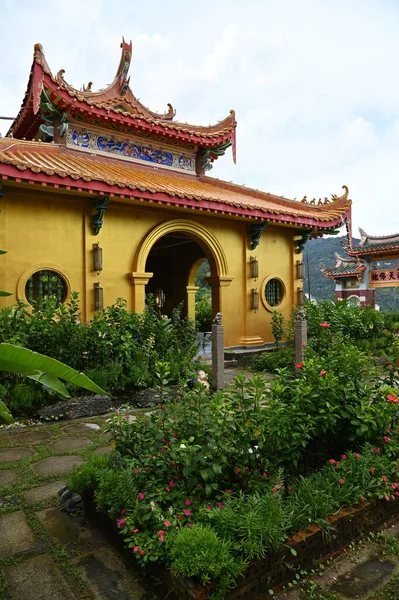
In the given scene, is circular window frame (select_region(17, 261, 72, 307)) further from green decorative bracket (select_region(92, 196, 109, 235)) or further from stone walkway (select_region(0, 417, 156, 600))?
stone walkway (select_region(0, 417, 156, 600))

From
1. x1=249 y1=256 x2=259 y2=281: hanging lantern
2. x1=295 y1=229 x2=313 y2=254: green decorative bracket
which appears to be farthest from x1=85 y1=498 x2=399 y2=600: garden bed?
x1=295 y1=229 x2=313 y2=254: green decorative bracket

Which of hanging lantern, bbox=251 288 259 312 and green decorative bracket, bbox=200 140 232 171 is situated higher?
green decorative bracket, bbox=200 140 232 171

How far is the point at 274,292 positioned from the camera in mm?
11867

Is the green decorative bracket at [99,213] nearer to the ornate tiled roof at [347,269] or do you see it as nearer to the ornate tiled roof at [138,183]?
the ornate tiled roof at [138,183]

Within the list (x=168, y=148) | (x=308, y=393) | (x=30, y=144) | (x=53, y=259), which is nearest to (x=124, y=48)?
(x=168, y=148)

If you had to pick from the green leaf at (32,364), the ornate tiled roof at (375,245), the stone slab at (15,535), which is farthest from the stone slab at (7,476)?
the ornate tiled roof at (375,245)

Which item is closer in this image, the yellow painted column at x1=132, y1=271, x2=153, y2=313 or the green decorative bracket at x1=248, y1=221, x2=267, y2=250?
the yellow painted column at x1=132, y1=271, x2=153, y2=313

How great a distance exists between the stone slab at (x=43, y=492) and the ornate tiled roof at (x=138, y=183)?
16.3 ft

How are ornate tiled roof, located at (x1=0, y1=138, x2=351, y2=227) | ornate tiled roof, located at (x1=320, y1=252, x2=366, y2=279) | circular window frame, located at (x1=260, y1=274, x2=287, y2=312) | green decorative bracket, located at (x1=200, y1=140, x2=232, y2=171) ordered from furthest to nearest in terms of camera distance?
ornate tiled roof, located at (x1=320, y1=252, x2=366, y2=279), green decorative bracket, located at (x1=200, y1=140, x2=232, y2=171), circular window frame, located at (x1=260, y1=274, x2=287, y2=312), ornate tiled roof, located at (x1=0, y1=138, x2=351, y2=227)

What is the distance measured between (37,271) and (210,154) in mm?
6808

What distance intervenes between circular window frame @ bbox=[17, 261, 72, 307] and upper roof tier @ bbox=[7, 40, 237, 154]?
336cm

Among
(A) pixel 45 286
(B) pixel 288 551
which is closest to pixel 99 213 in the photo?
(A) pixel 45 286

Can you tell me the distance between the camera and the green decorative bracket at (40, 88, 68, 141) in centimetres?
909

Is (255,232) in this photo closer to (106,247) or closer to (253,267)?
(253,267)
